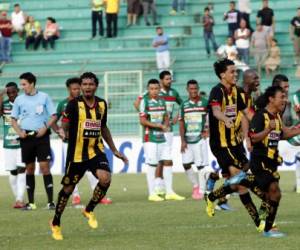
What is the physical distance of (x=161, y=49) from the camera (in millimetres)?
34812

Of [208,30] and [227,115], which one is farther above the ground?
[208,30]

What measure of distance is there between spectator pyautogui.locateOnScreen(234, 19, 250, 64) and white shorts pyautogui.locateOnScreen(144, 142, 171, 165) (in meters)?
13.1

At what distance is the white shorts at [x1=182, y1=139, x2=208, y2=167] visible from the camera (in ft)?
69.9

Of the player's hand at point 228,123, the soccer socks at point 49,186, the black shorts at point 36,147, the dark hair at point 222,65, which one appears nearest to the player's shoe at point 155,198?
the soccer socks at point 49,186

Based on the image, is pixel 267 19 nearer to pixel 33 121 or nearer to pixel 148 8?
pixel 148 8

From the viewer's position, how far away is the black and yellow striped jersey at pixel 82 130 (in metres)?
14.4

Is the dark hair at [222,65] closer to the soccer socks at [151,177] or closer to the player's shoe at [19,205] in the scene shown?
the player's shoe at [19,205]

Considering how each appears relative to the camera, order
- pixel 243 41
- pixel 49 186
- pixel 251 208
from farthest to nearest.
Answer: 1. pixel 243 41
2. pixel 49 186
3. pixel 251 208

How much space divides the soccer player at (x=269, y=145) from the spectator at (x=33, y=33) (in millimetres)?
24666

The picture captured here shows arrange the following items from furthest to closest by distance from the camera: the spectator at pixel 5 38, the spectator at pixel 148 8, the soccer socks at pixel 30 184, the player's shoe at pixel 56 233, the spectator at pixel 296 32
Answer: the spectator at pixel 148 8, the spectator at pixel 5 38, the spectator at pixel 296 32, the soccer socks at pixel 30 184, the player's shoe at pixel 56 233

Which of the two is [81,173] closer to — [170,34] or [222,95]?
[222,95]

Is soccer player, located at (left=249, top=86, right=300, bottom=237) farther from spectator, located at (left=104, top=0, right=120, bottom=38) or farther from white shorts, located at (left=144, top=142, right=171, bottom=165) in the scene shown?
spectator, located at (left=104, top=0, right=120, bottom=38)

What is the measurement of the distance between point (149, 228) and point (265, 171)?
79.3 inches

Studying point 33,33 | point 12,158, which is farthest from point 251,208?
point 33,33
